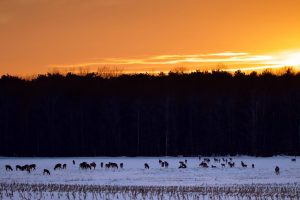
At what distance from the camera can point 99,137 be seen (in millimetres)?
71250

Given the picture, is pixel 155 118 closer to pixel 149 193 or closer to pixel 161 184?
pixel 161 184

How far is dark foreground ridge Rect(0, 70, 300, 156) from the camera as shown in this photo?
2667 inches

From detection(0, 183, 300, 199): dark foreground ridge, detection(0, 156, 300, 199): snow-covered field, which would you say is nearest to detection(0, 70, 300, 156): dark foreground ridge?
detection(0, 156, 300, 199): snow-covered field

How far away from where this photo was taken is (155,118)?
2815 inches

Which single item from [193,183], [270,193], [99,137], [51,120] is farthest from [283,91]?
[270,193]

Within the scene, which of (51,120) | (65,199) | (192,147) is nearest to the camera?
(65,199)

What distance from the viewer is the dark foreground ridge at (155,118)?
222 feet

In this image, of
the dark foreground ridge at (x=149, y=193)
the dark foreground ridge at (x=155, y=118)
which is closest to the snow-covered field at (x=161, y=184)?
the dark foreground ridge at (x=149, y=193)

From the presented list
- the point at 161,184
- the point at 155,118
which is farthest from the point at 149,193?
the point at 155,118

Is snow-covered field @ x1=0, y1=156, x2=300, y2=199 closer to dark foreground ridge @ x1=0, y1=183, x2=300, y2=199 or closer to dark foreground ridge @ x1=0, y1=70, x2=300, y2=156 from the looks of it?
dark foreground ridge @ x1=0, y1=183, x2=300, y2=199

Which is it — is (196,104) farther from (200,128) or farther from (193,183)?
(193,183)

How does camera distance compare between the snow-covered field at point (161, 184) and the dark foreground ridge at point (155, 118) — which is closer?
the snow-covered field at point (161, 184)

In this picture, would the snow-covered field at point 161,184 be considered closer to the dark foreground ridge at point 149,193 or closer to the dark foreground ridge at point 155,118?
the dark foreground ridge at point 149,193

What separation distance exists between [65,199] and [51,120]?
50.8 meters
